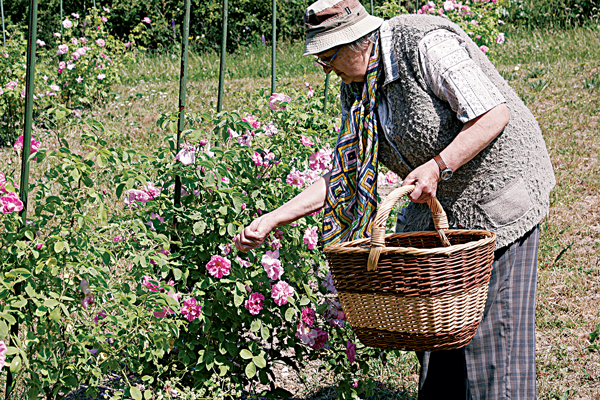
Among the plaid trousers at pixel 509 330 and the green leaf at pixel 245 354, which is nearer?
the plaid trousers at pixel 509 330

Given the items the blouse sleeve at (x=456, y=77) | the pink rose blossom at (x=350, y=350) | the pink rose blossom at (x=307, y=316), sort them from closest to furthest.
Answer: the blouse sleeve at (x=456, y=77) < the pink rose blossom at (x=307, y=316) < the pink rose blossom at (x=350, y=350)

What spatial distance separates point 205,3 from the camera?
10562 millimetres

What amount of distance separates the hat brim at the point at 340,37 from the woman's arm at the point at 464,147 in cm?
41

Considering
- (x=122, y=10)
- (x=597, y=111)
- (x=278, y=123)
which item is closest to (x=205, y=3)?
(x=122, y=10)

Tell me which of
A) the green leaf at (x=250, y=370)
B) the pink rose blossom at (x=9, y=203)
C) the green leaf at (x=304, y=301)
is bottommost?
the green leaf at (x=250, y=370)

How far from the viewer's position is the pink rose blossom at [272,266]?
2.16 metres

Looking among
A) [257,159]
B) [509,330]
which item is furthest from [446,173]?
[257,159]

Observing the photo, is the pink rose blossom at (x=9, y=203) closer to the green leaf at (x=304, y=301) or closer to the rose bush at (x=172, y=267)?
the rose bush at (x=172, y=267)

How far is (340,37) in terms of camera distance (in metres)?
1.73

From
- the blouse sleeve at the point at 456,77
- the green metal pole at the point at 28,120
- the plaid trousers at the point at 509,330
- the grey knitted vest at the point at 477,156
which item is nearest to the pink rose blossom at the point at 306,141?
the grey knitted vest at the point at 477,156

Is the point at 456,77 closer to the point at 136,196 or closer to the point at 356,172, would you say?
the point at 356,172

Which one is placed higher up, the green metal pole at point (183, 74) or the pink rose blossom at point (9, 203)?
the green metal pole at point (183, 74)

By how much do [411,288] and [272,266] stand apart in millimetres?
716

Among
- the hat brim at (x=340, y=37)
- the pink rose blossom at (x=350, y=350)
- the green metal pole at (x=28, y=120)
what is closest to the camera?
the hat brim at (x=340, y=37)
